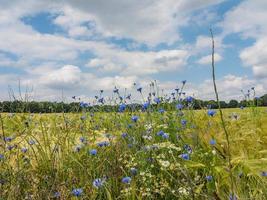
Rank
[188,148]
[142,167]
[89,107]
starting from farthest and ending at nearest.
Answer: [89,107] < [188,148] < [142,167]

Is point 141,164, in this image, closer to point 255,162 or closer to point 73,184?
point 73,184

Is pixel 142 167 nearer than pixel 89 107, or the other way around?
pixel 142 167

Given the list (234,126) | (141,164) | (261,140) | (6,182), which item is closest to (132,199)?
(141,164)

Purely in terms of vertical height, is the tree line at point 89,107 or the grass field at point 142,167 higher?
the tree line at point 89,107

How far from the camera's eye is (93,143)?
3.96 meters

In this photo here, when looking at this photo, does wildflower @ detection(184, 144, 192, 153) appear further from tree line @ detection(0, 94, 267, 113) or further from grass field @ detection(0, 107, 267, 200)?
tree line @ detection(0, 94, 267, 113)

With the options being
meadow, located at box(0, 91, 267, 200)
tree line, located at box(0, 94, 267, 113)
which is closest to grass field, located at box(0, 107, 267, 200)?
meadow, located at box(0, 91, 267, 200)

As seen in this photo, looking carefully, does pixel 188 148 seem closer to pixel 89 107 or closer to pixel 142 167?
pixel 142 167

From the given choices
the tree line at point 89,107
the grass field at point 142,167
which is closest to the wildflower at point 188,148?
the grass field at point 142,167

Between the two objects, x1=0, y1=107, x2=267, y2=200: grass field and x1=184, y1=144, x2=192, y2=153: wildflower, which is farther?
x1=184, y1=144, x2=192, y2=153: wildflower

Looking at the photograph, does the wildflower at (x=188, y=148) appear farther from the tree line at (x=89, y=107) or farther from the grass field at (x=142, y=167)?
the tree line at (x=89, y=107)

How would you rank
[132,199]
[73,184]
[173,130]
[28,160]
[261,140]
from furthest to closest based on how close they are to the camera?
[173,130]
[28,160]
[261,140]
[73,184]
[132,199]

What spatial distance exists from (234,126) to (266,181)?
5.18ft

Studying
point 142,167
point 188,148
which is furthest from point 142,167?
point 188,148
